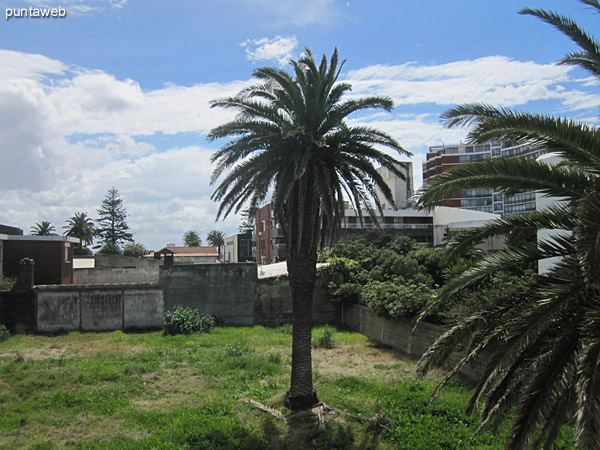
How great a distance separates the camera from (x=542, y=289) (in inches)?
225

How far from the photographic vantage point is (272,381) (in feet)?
44.2

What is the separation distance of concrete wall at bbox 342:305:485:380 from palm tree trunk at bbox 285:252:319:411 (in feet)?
15.3

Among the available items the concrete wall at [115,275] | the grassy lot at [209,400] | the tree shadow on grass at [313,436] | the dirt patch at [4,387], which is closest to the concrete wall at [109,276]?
the concrete wall at [115,275]

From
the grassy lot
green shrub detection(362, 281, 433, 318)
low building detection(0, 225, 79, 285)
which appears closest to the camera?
the grassy lot

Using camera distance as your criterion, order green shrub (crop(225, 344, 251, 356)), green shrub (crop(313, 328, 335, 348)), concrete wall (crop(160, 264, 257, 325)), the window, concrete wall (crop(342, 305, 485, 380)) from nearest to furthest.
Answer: concrete wall (crop(342, 305, 485, 380))
green shrub (crop(225, 344, 251, 356))
green shrub (crop(313, 328, 335, 348))
concrete wall (crop(160, 264, 257, 325))
the window

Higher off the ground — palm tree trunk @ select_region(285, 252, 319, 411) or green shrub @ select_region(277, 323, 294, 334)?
palm tree trunk @ select_region(285, 252, 319, 411)

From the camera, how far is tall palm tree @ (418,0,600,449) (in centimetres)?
489

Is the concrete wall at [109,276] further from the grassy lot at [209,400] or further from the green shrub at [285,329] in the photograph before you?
the grassy lot at [209,400]

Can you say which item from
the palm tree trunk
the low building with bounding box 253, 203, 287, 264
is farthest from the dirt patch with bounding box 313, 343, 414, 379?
the low building with bounding box 253, 203, 287, 264

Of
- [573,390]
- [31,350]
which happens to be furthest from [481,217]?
[573,390]

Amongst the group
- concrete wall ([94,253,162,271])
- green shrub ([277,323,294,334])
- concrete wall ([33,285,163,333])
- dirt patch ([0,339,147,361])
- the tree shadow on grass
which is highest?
concrete wall ([94,253,162,271])

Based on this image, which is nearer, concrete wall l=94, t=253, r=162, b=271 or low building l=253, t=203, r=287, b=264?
concrete wall l=94, t=253, r=162, b=271

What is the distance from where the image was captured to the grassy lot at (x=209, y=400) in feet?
30.9

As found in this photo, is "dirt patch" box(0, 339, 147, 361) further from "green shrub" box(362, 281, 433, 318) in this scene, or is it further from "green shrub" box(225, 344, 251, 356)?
"green shrub" box(362, 281, 433, 318)
